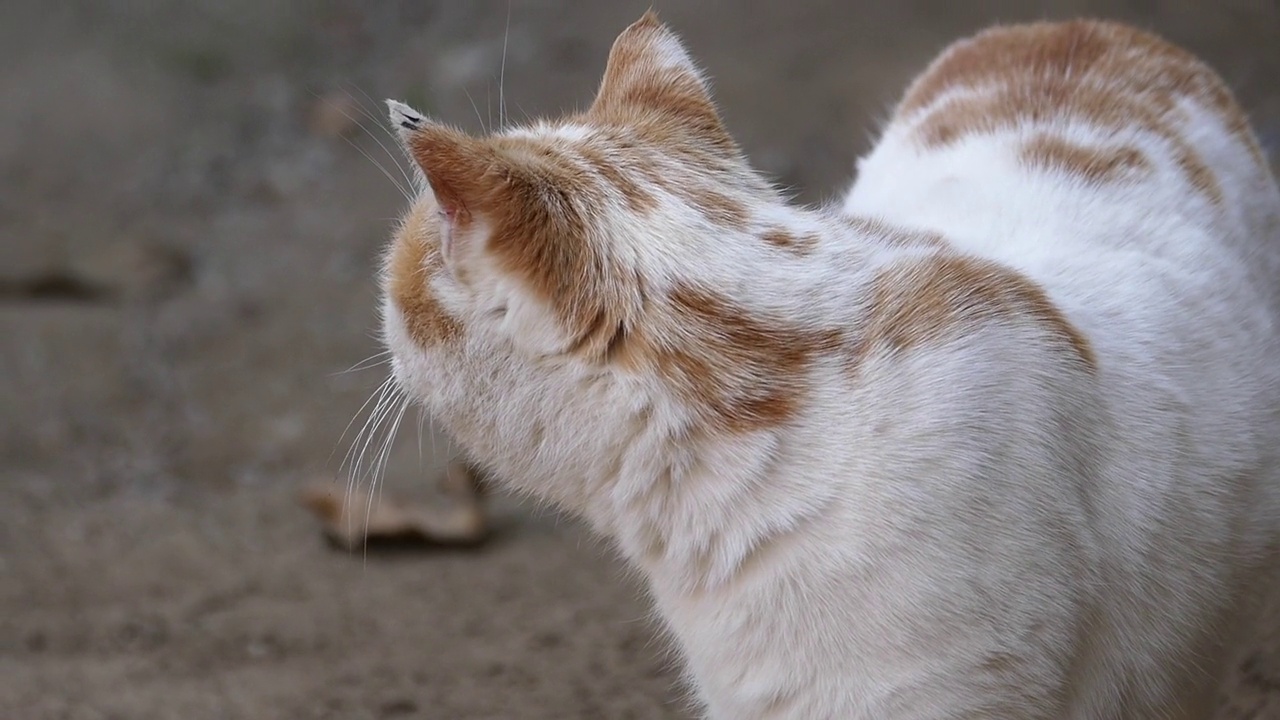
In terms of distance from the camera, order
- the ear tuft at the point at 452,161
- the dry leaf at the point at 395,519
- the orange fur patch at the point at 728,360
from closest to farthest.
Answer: the ear tuft at the point at 452,161
the orange fur patch at the point at 728,360
the dry leaf at the point at 395,519

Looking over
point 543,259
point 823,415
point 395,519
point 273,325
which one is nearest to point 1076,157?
point 823,415

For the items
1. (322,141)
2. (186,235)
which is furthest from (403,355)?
(322,141)

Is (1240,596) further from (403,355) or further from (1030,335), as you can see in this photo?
(403,355)

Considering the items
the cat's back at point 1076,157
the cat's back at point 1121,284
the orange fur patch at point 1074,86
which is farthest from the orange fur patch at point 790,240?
the orange fur patch at point 1074,86

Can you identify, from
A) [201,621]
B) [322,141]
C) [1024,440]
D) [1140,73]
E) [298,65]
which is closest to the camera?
[1024,440]

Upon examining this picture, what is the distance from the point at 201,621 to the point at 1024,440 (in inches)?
88.6

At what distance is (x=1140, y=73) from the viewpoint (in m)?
2.55

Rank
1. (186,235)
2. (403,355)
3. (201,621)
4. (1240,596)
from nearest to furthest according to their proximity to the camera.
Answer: (403,355) < (1240,596) < (201,621) < (186,235)

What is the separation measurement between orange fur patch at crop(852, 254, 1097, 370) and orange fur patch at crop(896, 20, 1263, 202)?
28.6 inches

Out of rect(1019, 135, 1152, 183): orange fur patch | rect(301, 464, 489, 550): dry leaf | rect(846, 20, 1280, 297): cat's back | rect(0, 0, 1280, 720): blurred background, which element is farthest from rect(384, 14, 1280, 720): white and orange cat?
rect(301, 464, 489, 550): dry leaf

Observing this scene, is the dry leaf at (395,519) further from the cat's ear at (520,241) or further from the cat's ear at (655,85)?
the cat's ear at (520,241)

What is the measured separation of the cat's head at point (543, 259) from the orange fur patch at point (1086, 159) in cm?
64

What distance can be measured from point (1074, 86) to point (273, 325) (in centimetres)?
320

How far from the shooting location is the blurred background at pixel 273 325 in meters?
3.01
